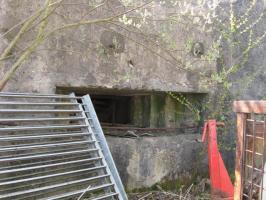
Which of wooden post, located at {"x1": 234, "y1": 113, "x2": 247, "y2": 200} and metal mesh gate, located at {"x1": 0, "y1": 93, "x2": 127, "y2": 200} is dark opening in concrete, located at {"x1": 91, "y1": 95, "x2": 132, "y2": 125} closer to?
metal mesh gate, located at {"x1": 0, "y1": 93, "x2": 127, "y2": 200}

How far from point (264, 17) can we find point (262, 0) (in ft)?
0.65

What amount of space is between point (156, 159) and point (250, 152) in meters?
1.15

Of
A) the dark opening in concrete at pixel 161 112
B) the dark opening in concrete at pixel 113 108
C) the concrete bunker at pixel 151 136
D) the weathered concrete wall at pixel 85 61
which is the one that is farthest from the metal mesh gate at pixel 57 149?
the dark opening in concrete at pixel 113 108

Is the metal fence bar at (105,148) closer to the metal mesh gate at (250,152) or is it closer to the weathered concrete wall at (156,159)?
the weathered concrete wall at (156,159)

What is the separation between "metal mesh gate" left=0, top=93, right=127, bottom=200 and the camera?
7.55 feet

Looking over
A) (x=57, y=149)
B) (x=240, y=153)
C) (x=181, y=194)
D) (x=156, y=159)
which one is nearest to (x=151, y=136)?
(x=156, y=159)

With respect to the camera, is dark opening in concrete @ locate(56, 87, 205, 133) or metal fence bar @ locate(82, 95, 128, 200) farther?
dark opening in concrete @ locate(56, 87, 205, 133)

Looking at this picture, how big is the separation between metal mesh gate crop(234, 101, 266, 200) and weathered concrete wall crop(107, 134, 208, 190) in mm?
→ 1032

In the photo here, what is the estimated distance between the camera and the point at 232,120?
368 cm

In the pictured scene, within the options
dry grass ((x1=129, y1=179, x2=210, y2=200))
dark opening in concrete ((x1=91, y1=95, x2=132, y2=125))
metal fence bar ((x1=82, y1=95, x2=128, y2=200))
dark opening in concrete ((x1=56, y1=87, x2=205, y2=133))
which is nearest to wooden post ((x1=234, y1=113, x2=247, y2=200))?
metal fence bar ((x1=82, y1=95, x2=128, y2=200))

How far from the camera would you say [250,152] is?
218cm

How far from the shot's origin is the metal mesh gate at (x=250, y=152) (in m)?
2.03

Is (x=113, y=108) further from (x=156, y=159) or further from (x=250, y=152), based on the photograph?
(x=250, y=152)

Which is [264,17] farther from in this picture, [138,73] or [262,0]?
[138,73]
